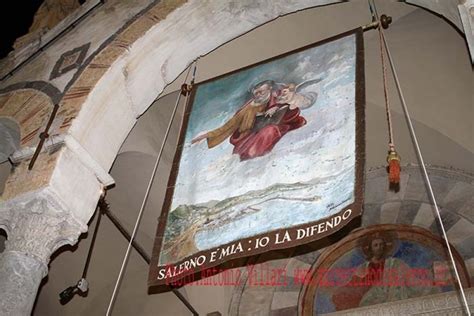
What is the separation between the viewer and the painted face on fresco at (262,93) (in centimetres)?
505

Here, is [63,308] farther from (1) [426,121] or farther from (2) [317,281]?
(1) [426,121]

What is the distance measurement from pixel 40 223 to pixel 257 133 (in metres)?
2.05

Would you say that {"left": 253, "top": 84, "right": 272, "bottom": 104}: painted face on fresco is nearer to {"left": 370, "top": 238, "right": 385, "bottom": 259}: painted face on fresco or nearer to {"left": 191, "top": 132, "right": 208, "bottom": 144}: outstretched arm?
{"left": 191, "top": 132, "right": 208, "bottom": 144}: outstretched arm

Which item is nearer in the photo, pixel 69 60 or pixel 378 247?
pixel 69 60

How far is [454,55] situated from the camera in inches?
258

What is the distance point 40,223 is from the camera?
504cm

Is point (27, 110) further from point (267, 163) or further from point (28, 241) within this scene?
point (267, 163)

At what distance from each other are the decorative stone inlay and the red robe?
215 centimetres

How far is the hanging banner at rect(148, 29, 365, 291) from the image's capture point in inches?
151

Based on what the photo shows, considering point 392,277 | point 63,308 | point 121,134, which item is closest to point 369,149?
point 392,277

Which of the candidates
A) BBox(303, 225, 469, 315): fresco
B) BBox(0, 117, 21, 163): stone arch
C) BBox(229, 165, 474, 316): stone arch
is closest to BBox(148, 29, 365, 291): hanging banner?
BBox(0, 117, 21, 163): stone arch

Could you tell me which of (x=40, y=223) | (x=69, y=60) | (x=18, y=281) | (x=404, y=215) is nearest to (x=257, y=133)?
(x=40, y=223)

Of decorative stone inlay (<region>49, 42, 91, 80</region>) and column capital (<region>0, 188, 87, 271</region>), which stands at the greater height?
decorative stone inlay (<region>49, 42, 91, 80</region>)

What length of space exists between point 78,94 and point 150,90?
759mm
